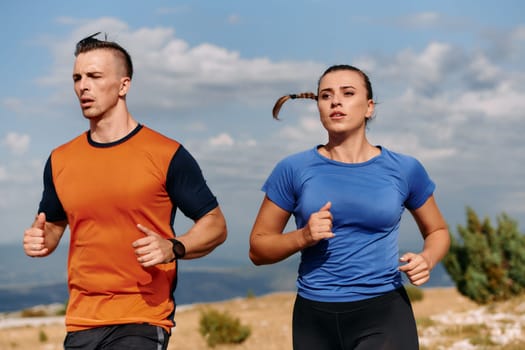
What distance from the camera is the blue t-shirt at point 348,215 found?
4727mm

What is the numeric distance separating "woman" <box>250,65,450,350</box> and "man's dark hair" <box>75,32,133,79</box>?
116 cm

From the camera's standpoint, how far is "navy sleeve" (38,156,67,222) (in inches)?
201

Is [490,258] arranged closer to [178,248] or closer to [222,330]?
[222,330]

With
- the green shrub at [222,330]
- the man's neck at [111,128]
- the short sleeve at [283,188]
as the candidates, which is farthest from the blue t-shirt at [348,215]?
the green shrub at [222,330]

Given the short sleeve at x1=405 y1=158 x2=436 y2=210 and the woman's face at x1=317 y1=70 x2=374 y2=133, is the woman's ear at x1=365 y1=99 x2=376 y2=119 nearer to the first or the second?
the woman's face at x1=317 y1=70 x2=374 y2=133

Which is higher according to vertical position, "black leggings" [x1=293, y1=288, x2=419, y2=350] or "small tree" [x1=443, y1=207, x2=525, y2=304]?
"black leggings" [x1=293, y1=288, x2=419, y2=350]

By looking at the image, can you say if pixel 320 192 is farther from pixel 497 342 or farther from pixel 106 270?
pixel 497 342

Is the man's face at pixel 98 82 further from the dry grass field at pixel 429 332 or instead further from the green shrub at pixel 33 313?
the green shrub at pixel 33 313

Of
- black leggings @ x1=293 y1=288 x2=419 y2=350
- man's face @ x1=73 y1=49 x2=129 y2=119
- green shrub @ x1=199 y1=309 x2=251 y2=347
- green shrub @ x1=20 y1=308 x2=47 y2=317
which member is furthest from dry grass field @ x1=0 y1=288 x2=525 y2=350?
green shrub @ x1=20 y1=308 x2=47 y2=317

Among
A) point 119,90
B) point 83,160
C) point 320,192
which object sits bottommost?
point 320,192

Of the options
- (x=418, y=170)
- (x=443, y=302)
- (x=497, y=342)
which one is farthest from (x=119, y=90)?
(x=443, y=302)

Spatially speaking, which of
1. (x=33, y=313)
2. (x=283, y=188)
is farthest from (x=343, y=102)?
(x=33, y=313)

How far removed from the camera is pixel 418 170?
17.1 ft

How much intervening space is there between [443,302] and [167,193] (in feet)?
94.5
